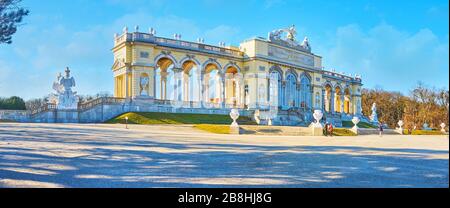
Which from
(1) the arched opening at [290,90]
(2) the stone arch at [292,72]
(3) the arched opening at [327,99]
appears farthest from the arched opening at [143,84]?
(3) the arched opening at [327,99]

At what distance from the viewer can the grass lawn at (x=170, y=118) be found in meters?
33.6

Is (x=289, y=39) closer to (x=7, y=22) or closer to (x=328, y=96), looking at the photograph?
(x=328, y=96)

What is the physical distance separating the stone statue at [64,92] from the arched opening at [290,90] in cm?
3204

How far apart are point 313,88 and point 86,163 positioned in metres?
53.8

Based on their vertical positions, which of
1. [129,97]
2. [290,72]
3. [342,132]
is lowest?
[342,132]

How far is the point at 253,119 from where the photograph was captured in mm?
45844

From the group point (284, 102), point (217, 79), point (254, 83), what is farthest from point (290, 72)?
point (217, 79)

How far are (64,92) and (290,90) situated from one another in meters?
33.5

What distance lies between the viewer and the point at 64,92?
103 ft

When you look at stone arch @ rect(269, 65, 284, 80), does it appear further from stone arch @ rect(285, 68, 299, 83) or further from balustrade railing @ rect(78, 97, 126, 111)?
balustrade railing @ rect(78, 97, 126, 111)

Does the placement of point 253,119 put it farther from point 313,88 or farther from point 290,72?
point 313,88

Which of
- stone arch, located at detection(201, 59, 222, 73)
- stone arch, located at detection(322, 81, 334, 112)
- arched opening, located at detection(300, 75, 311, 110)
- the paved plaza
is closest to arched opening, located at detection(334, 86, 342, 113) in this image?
stone arch, located at detection(322, 81, 334, 112)

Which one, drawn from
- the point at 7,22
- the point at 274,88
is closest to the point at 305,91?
the point at 274,88

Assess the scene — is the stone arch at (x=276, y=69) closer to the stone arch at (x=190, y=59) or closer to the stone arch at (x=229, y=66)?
the stone arch at (x=229, y=66)
